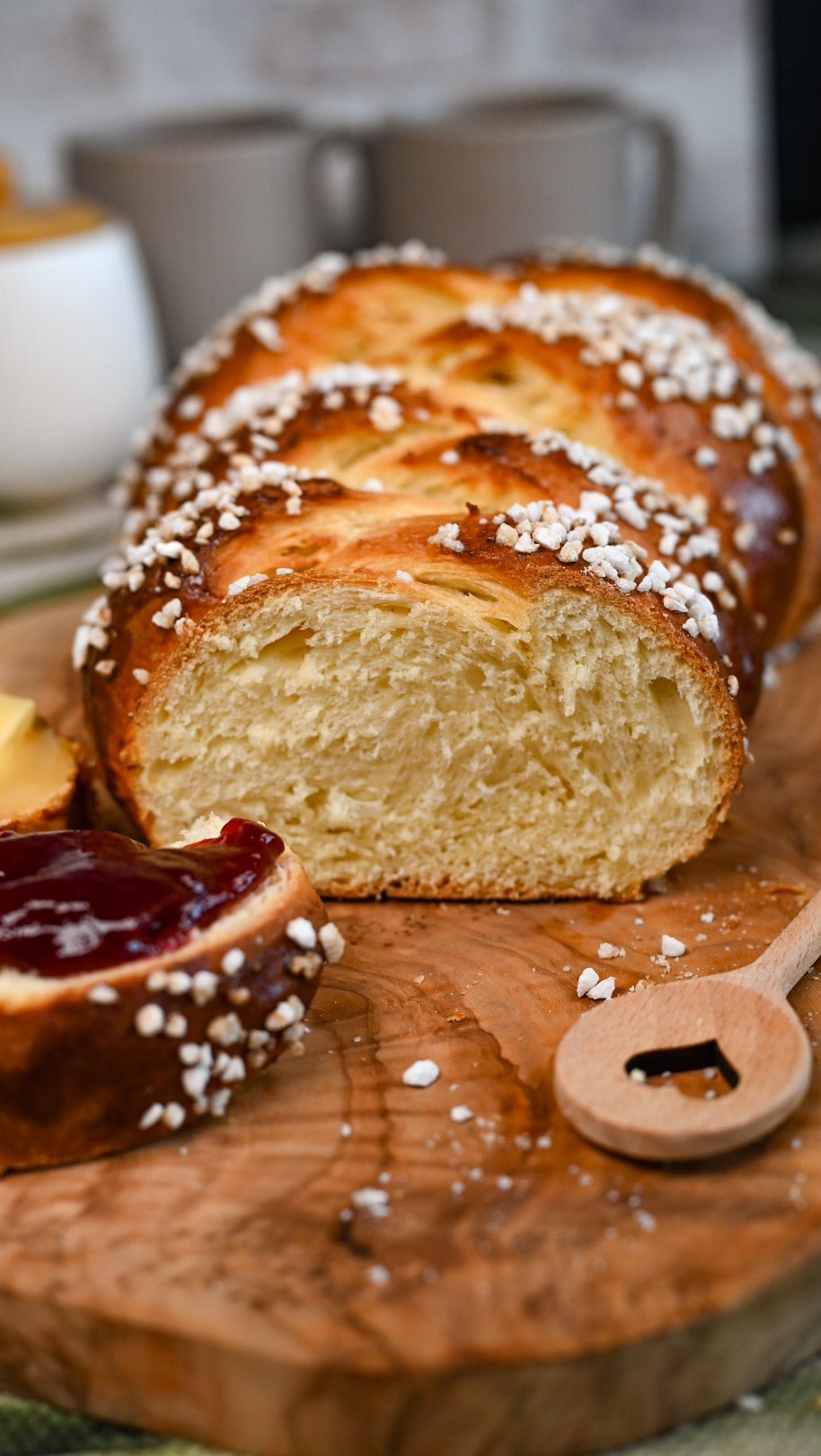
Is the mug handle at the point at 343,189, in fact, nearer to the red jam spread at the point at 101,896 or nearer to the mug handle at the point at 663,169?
the mug handle at the point at 663,169

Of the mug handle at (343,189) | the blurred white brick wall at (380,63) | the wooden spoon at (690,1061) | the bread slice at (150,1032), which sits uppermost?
the blurred white brick wall at (380,63)

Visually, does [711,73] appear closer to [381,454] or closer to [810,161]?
[810,161]

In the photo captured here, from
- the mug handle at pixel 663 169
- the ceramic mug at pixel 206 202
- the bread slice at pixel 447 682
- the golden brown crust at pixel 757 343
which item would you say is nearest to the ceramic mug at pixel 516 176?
the mug handle at pixel 663 169

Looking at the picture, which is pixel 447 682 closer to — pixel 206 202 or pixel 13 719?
pixel 13 719

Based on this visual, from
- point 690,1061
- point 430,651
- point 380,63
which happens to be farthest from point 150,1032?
point 380,63

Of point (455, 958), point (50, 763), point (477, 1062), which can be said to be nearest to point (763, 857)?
point (455, 958)

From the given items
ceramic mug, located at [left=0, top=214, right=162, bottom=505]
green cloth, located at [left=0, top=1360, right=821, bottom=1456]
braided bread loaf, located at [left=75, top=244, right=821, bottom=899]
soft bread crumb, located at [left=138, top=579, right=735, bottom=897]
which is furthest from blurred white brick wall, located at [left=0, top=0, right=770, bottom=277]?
green cloth, located at [left=0, top=1360, right=821, bottom=1456]

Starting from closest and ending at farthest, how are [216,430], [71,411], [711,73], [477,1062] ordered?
[477,1062]
[216,430]
[71,411]
[711,73]
